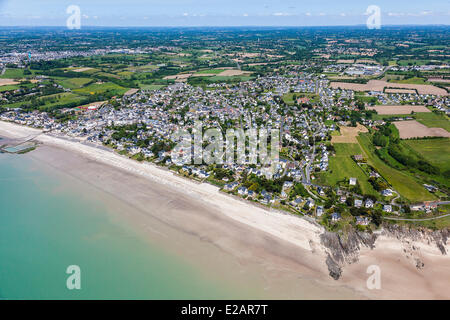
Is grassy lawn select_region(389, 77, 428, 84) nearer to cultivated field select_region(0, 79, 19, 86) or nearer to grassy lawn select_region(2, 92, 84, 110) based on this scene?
grassy lawn select_region(2, 92, 84, 110)

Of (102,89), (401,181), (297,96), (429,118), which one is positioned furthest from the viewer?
(102,89)

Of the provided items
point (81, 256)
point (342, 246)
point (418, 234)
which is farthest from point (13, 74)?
point (418, 234)

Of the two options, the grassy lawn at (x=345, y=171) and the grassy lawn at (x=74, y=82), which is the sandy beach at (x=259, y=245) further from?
the grassy lawn at (x=74, y=82)

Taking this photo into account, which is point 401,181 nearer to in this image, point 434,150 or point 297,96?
point 434,150

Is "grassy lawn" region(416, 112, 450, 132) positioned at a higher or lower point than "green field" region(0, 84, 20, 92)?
lower

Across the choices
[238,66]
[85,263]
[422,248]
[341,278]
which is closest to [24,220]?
[85,263]

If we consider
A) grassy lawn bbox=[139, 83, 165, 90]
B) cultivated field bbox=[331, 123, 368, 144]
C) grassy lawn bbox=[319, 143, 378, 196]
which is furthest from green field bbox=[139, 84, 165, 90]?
grassy lawn bbox=[319, 143, 378, 196]

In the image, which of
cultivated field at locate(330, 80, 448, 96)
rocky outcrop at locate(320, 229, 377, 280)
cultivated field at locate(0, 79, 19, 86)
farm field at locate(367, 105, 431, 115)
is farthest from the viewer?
cultivated field at locate(0, 79, 19, 86)

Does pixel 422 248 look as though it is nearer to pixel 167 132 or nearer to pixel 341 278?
Result: pixel 341 278
